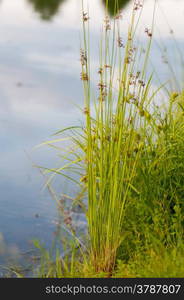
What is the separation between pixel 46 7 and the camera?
1848cm

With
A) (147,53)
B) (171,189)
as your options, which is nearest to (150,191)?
(171,189)

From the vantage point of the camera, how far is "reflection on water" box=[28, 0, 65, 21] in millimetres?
15586

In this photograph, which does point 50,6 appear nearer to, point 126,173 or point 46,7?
point 46,7

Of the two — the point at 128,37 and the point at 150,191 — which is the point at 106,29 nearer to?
the point at 128,37

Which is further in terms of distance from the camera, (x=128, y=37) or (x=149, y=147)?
(x=149, y=147)

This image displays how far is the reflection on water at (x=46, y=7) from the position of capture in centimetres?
1559

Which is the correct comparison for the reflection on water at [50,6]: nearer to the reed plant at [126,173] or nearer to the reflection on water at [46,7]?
the reflection on water at [46,7]

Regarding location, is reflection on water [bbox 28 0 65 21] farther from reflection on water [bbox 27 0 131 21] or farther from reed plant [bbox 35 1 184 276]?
reed plant [bbox 35 1 184 276]

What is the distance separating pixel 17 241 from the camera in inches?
202

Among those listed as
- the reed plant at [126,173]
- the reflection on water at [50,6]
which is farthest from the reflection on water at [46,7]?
the reed plant at [126,173]

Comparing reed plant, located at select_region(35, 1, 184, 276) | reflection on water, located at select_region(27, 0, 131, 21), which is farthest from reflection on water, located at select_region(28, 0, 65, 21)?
reed plant, located at select_region(35, 1, 184, 276)

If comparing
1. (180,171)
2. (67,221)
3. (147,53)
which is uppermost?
(147,53)

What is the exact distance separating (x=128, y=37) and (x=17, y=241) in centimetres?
215

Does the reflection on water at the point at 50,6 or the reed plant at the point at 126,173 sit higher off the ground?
the reflection on water at the point at 50,6
